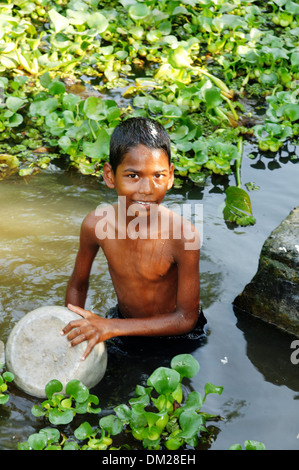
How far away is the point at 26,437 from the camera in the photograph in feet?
9.68

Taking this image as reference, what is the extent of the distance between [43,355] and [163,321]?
0.62 metres

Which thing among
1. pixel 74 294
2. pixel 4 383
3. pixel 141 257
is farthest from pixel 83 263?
pixel 4 383

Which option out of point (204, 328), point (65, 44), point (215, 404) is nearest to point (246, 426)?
point (215, 404)

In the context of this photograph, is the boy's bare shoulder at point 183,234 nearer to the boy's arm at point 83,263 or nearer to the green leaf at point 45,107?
the boy's arm at point 83,263

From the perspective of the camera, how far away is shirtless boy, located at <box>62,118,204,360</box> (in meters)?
2.99

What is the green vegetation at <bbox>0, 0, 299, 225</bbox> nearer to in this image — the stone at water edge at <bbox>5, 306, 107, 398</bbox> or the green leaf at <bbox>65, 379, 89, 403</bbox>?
the stone at water edge at <bbox>5, 306, 107, 398</bbox>

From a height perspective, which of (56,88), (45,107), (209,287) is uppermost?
(56,88)

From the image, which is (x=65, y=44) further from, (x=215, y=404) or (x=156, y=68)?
(x=215, y=404)

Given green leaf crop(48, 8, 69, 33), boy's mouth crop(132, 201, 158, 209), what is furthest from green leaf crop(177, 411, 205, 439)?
green leaf crop(48, 8, 69, 33)

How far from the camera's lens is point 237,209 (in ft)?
15.0

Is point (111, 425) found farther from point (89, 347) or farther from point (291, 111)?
point (291, 111)

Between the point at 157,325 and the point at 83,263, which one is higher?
the point at 83,263

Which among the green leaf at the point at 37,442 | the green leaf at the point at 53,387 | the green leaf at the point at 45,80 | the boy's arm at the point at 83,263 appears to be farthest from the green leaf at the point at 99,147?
the green leaf at the point at 37,442
